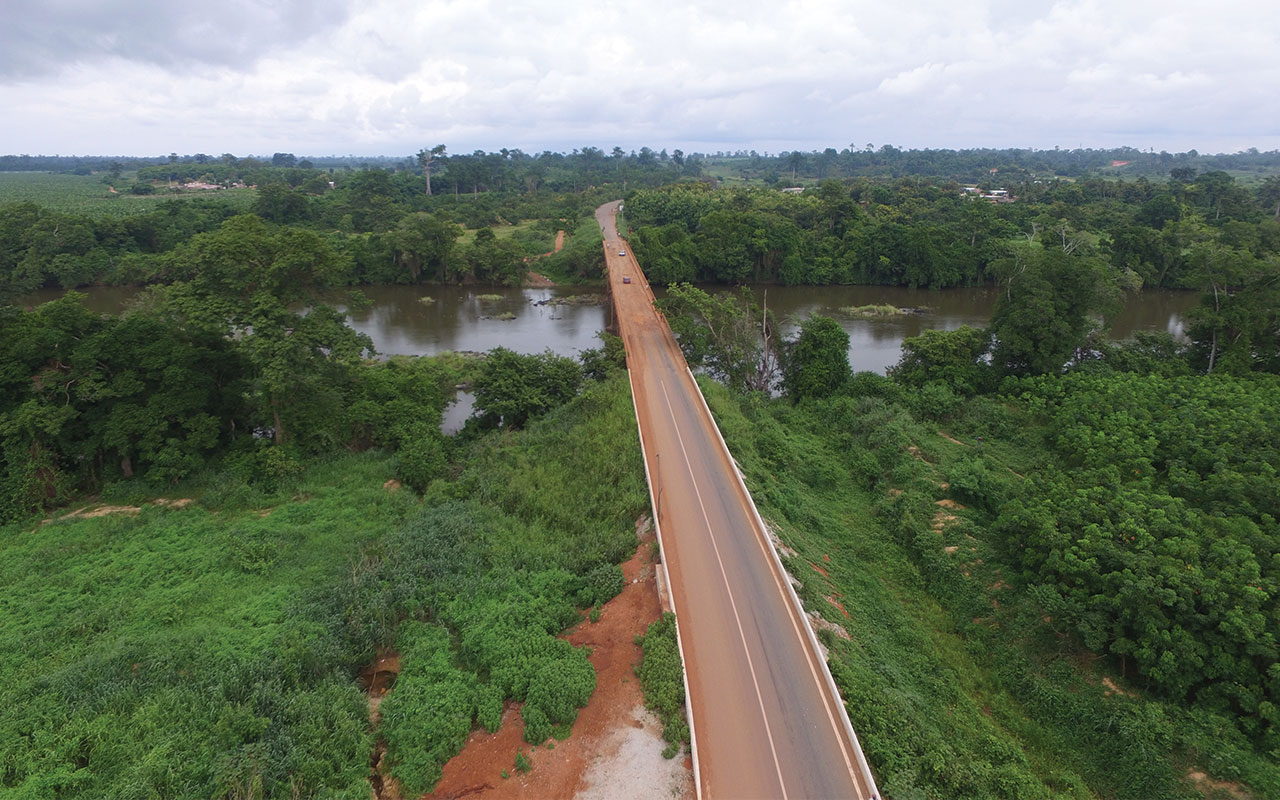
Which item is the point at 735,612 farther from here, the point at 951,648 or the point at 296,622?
the point at 296,622

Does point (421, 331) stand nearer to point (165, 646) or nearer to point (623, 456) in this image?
point (623, 456)

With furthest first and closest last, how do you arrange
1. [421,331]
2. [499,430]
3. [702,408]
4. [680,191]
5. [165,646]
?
[680,191] < [421,331] < [499,430] < [702,408] < [165,646]

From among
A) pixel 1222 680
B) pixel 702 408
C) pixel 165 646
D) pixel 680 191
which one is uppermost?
pixel 680 191

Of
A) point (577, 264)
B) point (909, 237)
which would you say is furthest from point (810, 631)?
point (909, 237)

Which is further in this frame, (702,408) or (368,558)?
(702,408)

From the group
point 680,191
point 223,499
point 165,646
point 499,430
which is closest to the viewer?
point 165,646

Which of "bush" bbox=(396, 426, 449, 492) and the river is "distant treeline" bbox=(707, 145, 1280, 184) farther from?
"bush" bbox=(396, 426, 449, 492)

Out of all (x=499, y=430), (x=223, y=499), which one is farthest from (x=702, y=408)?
(x=223, y=499)
